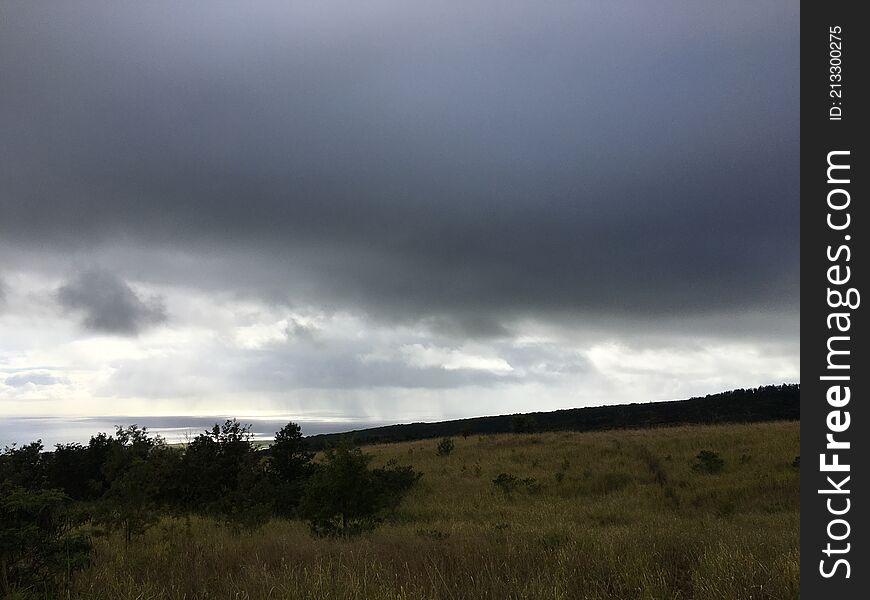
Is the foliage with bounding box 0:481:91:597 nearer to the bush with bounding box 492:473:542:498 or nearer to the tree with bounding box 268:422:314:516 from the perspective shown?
the tree with bounding box 268:422:314:516

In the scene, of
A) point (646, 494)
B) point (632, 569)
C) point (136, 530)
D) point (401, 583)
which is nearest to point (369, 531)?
point (136, 530)

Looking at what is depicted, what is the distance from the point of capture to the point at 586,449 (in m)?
31.6

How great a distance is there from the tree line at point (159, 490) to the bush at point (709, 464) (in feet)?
41.3

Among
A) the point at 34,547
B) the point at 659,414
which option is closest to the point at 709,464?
the point at 34,547

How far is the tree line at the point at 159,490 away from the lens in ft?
21.3

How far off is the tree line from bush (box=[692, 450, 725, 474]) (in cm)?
1258

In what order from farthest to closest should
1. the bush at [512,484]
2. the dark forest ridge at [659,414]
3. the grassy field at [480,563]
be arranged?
the dark forest ridge at [659,414], the bush at [512,484], the grassy field at [480,563]

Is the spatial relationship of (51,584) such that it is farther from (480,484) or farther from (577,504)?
(480,484)

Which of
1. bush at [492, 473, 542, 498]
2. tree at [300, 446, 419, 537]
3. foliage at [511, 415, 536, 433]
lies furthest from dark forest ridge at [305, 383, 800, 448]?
tree at [300, 446, 419, 537]

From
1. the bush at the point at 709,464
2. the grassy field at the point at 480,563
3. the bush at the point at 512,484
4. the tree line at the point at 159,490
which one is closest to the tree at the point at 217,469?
the tree line at the point at 159,490

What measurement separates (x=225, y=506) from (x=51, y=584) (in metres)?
12.4

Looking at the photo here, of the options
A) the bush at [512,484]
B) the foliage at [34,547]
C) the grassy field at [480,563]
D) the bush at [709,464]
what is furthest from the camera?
the bush at [709,464]

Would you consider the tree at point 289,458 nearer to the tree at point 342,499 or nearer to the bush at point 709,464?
the tree at point 342,499

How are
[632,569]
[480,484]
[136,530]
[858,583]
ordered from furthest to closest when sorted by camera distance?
[480,484] < [136,530] < [632,569] < [858,583]
